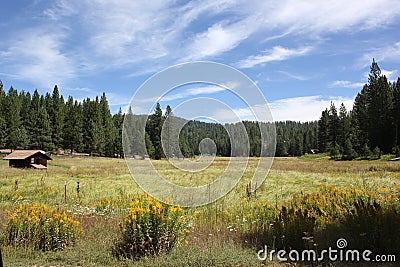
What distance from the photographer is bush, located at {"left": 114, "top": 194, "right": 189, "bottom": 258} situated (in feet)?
18.2

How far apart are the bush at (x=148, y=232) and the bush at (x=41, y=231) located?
3.44 ft

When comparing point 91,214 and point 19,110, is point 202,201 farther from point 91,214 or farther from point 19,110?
point 19,110

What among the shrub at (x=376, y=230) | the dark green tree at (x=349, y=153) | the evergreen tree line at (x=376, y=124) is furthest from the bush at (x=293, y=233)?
the dark green tree at (x=349, y=153)

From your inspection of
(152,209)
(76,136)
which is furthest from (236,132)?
(76,136)

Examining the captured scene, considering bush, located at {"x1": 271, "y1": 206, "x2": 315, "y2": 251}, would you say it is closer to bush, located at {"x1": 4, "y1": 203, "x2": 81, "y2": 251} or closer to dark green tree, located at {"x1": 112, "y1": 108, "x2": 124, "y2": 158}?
bush, located at {"x1": 4, "y1": 203, "x2": 81, "y2": 251}

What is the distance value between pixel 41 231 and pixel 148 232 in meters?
2.13

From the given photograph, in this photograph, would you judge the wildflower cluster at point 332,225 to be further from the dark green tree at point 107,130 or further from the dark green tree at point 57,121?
the dark green tree at point 107,130

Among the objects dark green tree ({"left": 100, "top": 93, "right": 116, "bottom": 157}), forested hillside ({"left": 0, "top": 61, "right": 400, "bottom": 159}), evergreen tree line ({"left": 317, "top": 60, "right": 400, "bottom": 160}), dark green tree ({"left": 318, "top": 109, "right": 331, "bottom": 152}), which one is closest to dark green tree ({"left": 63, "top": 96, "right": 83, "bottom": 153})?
forested hillside ({"left": 0, "top": 61, "right": 400, "bottom": 159})

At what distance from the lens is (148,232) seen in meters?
5.57

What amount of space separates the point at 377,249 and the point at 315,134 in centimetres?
10406

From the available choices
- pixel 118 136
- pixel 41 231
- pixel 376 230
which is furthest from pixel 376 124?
pixel 41 231

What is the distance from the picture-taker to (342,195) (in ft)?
26.6

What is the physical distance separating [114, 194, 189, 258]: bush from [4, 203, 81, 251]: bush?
41.3 inches

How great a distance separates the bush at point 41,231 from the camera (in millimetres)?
5988
